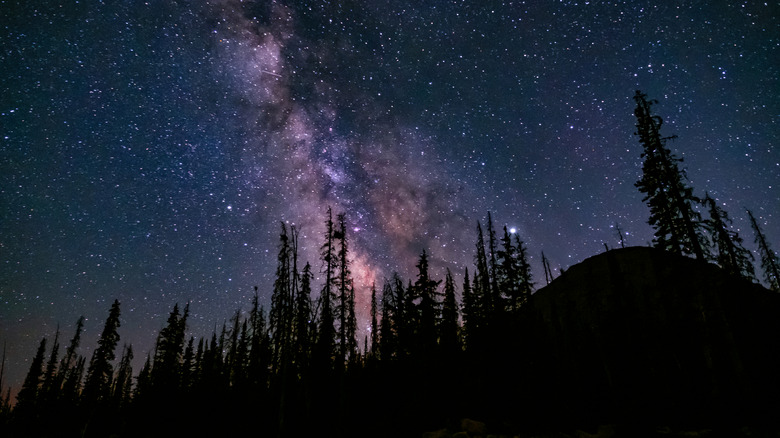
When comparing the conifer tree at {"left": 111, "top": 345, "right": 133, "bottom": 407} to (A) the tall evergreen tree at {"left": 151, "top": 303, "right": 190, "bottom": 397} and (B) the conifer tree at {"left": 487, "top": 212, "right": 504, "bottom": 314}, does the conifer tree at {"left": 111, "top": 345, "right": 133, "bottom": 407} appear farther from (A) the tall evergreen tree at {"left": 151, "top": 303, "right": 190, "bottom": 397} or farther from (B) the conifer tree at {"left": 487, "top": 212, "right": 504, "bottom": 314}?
(B) the conifer tree at {"left": 487, "top": 212, "right": 504, "bottom": 314}

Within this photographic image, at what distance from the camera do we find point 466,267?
4425 centimetres

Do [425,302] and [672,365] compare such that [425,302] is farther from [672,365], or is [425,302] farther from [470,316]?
[672,365]

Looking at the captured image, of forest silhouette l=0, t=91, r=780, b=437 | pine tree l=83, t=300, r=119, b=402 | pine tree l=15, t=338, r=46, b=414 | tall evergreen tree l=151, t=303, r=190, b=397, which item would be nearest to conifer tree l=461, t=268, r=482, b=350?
forest silhouette l=0, t=91, r=780, b=437

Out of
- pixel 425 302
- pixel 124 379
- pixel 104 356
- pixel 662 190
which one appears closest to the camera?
pixel 662 190

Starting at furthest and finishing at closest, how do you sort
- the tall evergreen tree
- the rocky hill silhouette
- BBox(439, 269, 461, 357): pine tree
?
the tall evergreen tree, BBox(439, 269, 461, 357): pine tree, the rocky hill silhouette

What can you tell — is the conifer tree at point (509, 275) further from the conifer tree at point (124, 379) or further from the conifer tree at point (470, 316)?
the conifer tree at point (124, 379)

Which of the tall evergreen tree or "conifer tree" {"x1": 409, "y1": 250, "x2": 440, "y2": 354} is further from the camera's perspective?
the tall evergreen tree

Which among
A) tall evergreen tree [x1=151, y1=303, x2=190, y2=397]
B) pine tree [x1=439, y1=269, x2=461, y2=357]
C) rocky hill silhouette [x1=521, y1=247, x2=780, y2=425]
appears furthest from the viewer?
tall evergreen tree [x1=151, y1=303, x2=190, y2=397]

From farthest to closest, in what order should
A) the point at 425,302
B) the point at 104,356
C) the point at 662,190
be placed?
the point at 104,356 → the point at 425,302 → the point at 662,190

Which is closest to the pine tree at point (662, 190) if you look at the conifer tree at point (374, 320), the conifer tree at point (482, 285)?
the conifer tree at point (482, 285)

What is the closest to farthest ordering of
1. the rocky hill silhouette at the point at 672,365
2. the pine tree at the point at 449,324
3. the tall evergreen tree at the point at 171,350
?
Result: the rocky hill silhouette at the point at 672,365 < the pine tree at the point at 449,324 < the tall evergreen tree at the point at 171,350

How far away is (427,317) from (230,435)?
18.0 metres

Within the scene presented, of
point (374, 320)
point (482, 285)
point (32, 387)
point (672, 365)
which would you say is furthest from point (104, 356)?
point (672, 365)

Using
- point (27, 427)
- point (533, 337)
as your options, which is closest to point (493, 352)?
point (533, 337)
